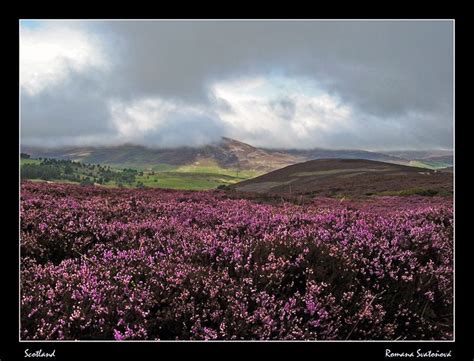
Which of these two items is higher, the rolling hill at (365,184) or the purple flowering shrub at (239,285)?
the rolling hill at (365,184)

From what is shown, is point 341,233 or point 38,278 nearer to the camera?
point 38,278

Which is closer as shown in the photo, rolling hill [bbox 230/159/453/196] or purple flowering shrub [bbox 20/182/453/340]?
purple flowering shrub [bbox 20/182/453/340]

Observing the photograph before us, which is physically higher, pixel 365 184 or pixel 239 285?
pixel 365 184

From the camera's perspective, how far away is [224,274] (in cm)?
354

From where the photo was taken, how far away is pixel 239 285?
11.5 feet

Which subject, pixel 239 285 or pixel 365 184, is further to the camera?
pixel 365 184

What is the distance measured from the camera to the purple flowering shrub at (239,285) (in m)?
3.13

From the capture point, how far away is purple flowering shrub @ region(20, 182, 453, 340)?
313cm

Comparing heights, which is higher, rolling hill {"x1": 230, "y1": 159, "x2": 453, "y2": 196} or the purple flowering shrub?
rolling hill {"x1": 230, "y1": 159, "x2": 453, "y2": 196}

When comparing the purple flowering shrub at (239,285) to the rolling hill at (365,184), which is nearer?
the purple flowering shrub at (239,285)
